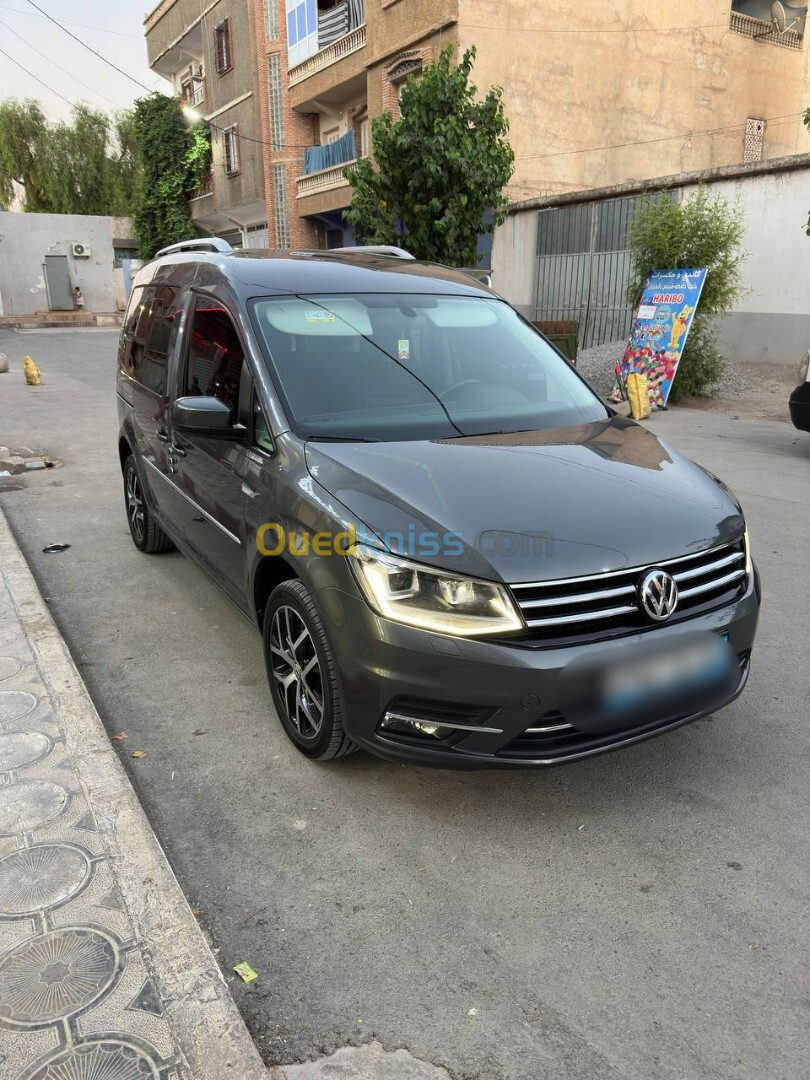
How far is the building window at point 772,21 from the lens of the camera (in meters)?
23.2

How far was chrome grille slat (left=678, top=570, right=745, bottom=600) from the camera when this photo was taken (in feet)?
9.08

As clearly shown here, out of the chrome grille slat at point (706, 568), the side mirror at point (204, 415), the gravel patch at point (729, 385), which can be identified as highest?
the side mirror at point (204, 415)

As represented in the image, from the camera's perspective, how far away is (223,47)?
1231 inches

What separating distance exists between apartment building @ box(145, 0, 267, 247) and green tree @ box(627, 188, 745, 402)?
20.2 metres

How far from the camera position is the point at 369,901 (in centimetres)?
257

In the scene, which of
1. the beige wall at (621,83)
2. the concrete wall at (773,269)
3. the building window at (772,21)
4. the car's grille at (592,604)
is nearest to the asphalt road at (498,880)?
the car's grille at (592,604)

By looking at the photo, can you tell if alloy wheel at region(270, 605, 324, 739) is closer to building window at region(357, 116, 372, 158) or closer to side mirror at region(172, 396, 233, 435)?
side mirror at region(172, 396, 233, 435)

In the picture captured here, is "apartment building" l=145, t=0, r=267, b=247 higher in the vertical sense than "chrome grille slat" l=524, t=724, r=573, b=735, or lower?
higher

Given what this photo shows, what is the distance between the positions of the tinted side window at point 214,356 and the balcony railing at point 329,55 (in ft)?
70.2

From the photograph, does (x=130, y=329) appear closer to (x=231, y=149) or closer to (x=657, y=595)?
(x=657, y=595)

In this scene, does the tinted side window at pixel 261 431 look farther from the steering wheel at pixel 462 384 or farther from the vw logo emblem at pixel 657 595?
the vw logo emblem at pixel 657 595

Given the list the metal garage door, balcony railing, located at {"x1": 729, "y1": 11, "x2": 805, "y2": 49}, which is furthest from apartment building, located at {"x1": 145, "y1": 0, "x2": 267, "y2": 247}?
balcony railing, located at {"x1": 729, "y1": 11, "x2": 805, "y2": 49}

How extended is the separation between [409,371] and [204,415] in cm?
96

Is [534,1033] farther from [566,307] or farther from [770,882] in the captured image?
[566,307]
